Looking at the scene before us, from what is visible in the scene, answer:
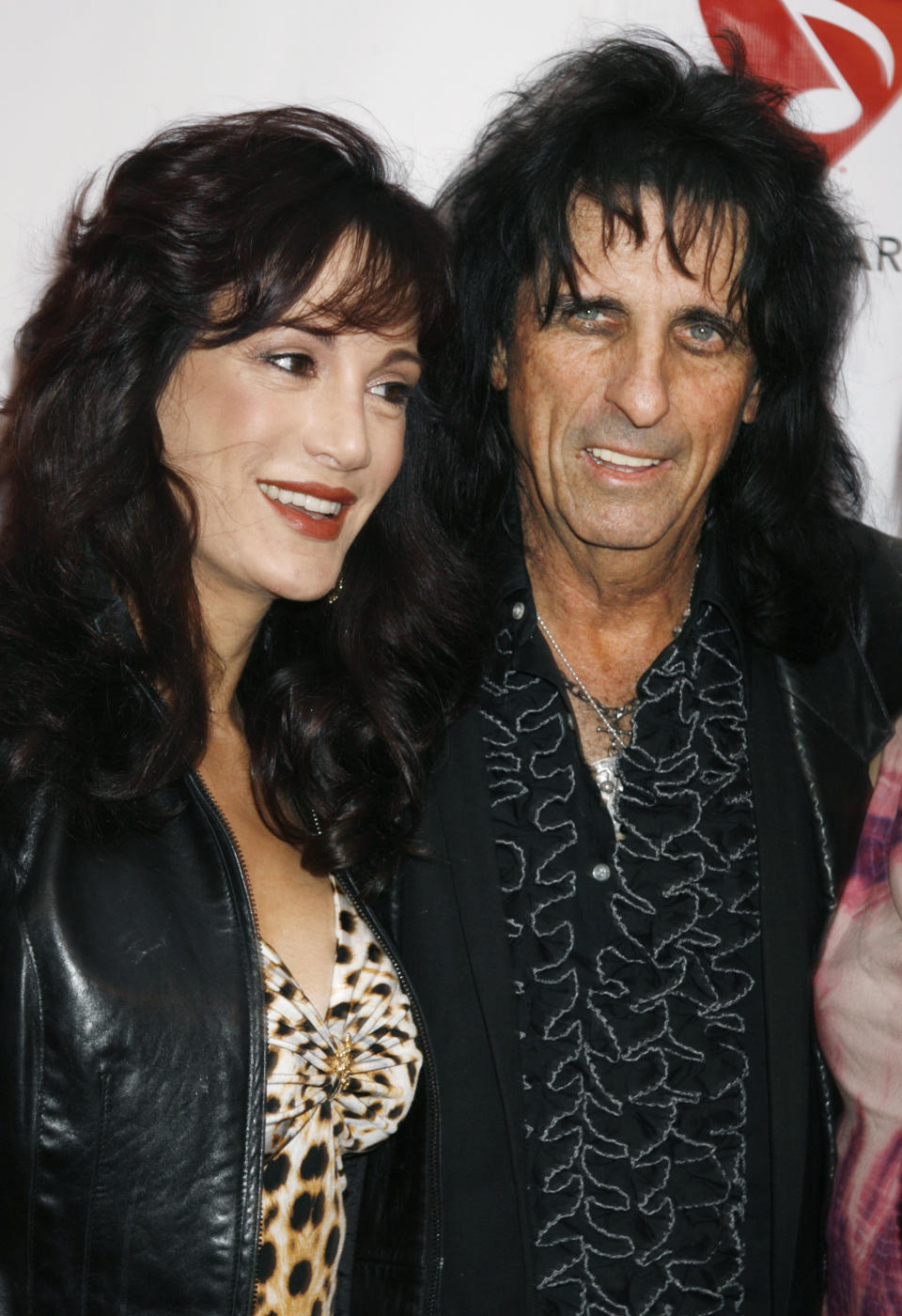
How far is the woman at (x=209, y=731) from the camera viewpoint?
1.38 metres

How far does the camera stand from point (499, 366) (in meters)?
2.14

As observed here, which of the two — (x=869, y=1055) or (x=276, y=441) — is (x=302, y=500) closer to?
(x=276, y=441)

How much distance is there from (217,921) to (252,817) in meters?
0.31

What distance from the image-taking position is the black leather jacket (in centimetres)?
136

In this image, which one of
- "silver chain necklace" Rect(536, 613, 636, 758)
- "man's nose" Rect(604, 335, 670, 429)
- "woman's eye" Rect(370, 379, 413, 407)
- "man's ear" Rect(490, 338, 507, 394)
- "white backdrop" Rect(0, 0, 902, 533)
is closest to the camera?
"woman's eye" Rect(370, 379, 413, 407)

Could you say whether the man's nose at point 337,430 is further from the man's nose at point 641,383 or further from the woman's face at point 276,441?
the man's nose at point 641,383

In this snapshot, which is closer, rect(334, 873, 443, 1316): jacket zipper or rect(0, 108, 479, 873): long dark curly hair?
rect(0, 108, 479, 873): long dark curly hair

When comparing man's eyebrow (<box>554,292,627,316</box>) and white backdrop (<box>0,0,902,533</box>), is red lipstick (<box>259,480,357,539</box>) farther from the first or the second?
white backdrop (<box>0,0,902,533</box>)

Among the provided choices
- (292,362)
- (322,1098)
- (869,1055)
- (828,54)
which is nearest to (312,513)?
(292,362)

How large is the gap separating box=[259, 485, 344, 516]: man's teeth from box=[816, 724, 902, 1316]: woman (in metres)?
0.82

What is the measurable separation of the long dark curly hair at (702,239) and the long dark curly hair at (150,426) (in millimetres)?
321

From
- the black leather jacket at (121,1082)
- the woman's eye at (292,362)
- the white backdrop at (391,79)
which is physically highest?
the white backdrop at (391,79)

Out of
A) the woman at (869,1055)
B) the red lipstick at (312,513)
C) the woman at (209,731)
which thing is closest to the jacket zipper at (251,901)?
the woman at (209,731)

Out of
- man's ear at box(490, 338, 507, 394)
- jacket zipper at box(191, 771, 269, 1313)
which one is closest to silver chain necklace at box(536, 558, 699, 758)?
man's ear at box(490, 338, 507, 394)
